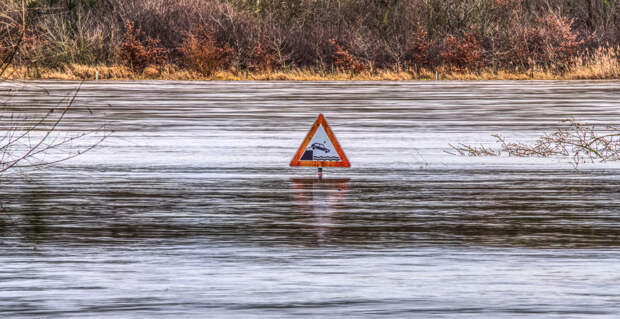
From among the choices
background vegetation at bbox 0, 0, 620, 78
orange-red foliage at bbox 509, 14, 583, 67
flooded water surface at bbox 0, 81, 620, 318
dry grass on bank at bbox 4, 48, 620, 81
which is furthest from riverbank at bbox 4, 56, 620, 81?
flooded water surface at bbox 0, 81, 620, 318

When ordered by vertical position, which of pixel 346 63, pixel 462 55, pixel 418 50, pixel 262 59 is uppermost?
pixel 418 50

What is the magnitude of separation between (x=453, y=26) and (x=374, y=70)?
21.1 feet

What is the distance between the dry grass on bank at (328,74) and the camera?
193 feet

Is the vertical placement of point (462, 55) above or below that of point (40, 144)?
above

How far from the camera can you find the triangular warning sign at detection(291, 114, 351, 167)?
56.2ft

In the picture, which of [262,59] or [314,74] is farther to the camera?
[262,59]

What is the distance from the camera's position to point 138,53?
2468 inches

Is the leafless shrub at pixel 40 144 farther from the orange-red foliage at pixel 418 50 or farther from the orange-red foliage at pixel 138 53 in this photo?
the orange-red foliage at pixel 418 50

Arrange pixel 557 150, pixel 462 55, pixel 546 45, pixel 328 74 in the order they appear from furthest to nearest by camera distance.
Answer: pixel 546 45
pixel 328 74
pixel 462 55
pixel 557 150

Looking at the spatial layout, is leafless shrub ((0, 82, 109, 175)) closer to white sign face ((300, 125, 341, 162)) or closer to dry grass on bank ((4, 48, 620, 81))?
white sign face ((300, 125, 341, 162))

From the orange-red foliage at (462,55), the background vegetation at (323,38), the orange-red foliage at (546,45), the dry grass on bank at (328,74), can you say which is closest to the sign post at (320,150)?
the dry grass on bank at (328,74)

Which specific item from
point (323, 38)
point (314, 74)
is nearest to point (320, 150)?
point (314, 74)

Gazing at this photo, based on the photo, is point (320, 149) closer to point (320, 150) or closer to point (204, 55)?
point (320, 150)

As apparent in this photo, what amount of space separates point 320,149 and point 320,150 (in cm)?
1
